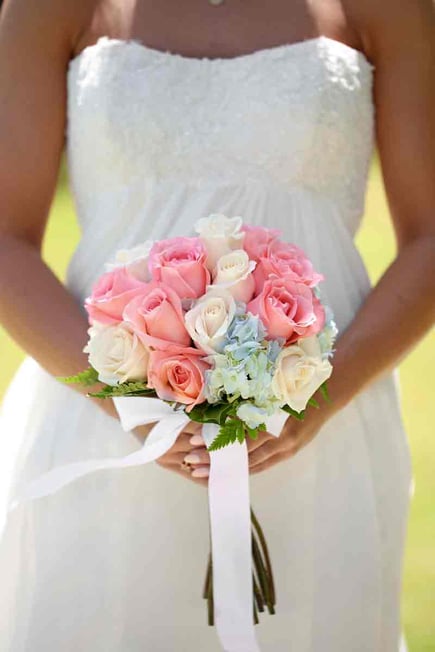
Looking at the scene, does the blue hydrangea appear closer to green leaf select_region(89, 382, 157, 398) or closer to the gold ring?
green leaf select_region(89, 382, 157, 398)

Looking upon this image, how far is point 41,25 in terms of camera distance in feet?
9.58

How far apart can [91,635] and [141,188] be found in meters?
1.03

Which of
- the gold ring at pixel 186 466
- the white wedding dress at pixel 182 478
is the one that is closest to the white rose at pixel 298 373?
the gold ring at pixel 186 466

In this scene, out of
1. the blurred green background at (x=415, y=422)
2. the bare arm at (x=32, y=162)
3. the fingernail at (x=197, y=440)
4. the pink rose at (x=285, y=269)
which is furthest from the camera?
the blurred green background at (x=415, y=422)

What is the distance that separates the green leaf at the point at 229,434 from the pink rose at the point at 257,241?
0.32 meters

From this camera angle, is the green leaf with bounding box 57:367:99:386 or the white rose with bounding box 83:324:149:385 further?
the green leaf with bounding box 57:367:99:386

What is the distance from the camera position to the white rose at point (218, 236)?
241 cm

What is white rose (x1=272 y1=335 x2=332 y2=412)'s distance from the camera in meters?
2.31

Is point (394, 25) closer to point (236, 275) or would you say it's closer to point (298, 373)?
point (236, 275)

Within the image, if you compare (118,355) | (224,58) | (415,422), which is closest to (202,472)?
(118,355)

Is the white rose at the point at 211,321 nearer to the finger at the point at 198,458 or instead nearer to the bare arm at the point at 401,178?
the finger at the point at 198,458

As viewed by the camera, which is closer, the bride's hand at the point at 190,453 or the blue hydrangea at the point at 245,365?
the blue hydrangea at the point at 245,365

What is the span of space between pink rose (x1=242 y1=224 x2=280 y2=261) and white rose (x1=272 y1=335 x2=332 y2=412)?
194 mm

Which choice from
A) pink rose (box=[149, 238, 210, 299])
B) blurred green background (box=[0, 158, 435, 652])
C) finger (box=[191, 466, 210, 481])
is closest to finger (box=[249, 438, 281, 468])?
finger (box=[191, 466, 210, 481])
